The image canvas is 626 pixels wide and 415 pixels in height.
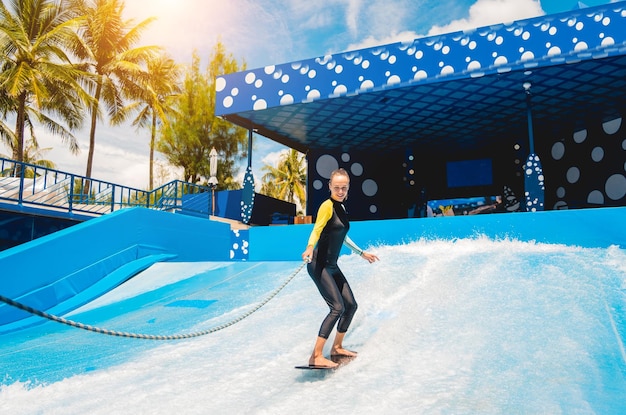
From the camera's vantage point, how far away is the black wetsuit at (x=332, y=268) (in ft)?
12.1

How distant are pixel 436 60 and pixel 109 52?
19152mm

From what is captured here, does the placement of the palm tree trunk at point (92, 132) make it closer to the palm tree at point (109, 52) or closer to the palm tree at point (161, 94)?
the palm tree at point (109, 52)

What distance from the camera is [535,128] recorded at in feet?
44.6

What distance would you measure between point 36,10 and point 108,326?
61.1ft

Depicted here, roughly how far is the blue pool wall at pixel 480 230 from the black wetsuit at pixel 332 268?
504cm

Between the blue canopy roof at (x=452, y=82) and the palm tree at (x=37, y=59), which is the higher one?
the palm tree at (x=37, y=59)

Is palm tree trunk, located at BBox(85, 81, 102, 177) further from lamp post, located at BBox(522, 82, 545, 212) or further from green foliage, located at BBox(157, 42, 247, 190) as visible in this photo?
lamp post, located at BBox(522, 82, 545, 212)

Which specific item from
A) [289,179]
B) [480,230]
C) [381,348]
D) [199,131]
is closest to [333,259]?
[381,348]

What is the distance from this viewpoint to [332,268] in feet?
12.5

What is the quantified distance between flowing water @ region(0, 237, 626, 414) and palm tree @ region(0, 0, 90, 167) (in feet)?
43.9

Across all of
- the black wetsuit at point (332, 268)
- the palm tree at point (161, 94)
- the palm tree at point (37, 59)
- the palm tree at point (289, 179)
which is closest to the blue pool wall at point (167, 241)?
the black wetsuit at point (332, 268)

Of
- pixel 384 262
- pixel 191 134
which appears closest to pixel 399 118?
pixel 384 262

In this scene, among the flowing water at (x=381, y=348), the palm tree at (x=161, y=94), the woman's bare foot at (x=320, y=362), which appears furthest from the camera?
the palm tree at (x=161, y=94)

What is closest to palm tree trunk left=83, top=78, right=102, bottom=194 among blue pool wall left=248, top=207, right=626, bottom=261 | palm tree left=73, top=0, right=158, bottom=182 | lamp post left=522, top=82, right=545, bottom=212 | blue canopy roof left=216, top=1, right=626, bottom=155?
palm tree left=73, top=0, right=158, bottom=182
